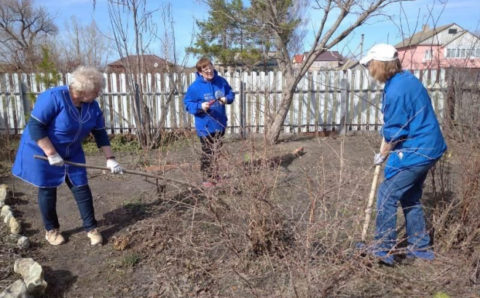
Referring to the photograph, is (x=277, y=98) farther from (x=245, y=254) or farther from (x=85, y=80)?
(x=245, y=254)

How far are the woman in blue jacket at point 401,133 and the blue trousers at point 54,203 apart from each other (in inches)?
92.2

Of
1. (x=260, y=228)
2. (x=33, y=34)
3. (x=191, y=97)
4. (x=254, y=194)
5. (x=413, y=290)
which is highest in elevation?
(x=33, y=34)

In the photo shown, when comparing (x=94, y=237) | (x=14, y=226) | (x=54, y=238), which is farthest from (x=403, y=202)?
(x=14, y=226)

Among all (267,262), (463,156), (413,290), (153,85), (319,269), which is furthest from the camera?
(153,85)

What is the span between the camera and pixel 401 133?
7.70 ft

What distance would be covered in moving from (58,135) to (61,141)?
0.20ft

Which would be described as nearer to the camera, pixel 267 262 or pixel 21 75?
pixel 267 262

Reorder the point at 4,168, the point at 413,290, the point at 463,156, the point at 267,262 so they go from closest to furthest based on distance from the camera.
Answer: the point at 413,290 < the point at 267,262 < the point at 463,156 < the point at 4,168

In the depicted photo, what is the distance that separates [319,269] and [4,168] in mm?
5268

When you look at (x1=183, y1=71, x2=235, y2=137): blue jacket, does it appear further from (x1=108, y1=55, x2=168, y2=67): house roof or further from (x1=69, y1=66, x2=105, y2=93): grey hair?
(x1=108, y1=55, x2=168, y2=67): house roof

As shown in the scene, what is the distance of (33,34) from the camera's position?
23.4 metres

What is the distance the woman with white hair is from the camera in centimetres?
269

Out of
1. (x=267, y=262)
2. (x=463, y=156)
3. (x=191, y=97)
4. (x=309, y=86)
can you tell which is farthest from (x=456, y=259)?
(x=309, y=86)

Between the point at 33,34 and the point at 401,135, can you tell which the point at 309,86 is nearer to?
the point at 401,135
